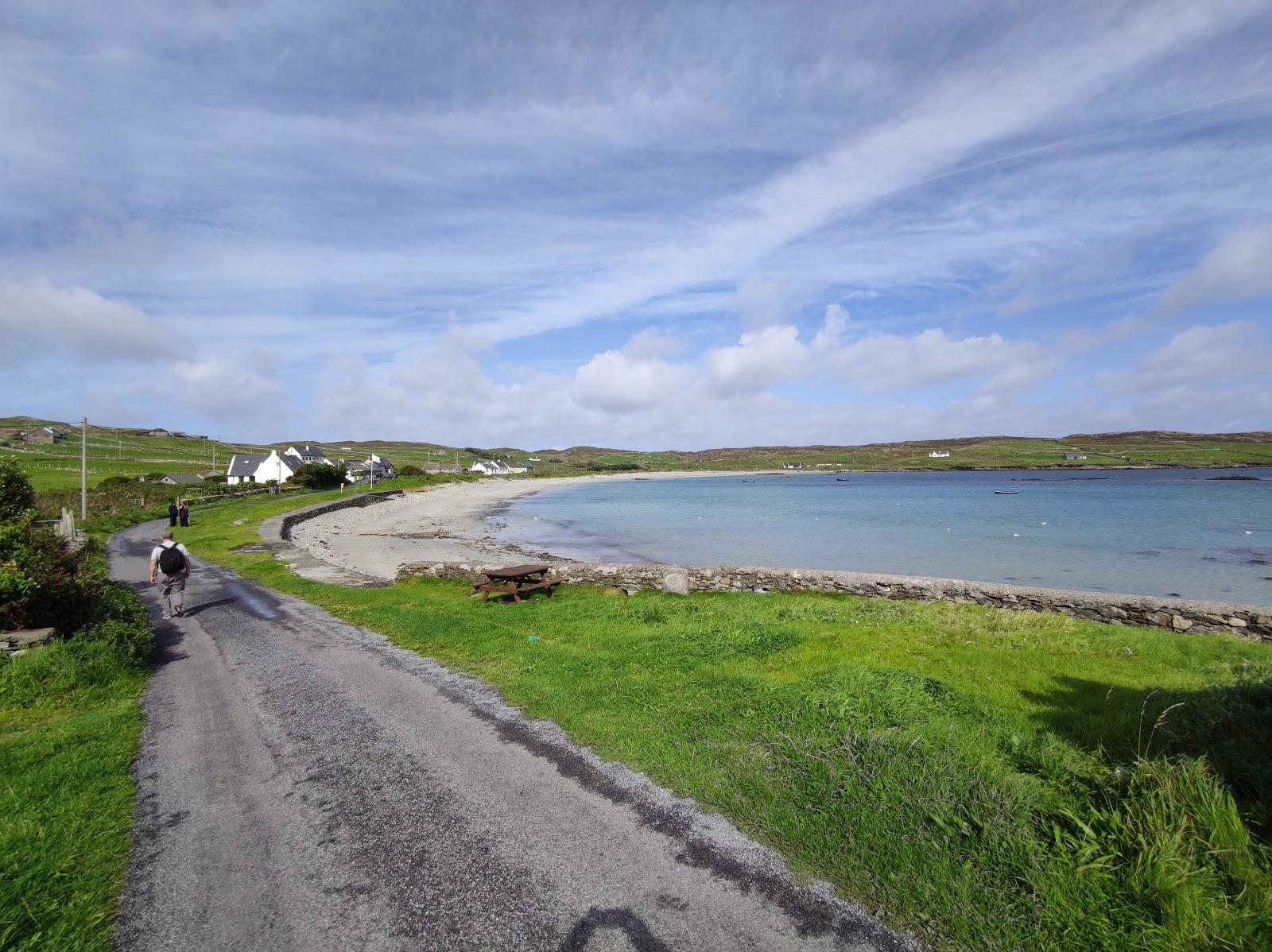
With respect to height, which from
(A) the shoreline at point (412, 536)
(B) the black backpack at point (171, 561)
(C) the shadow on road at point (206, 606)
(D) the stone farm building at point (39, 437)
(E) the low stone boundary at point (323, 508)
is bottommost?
(A) the shoreline at point (412, 536)

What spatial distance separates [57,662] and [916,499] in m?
80.5

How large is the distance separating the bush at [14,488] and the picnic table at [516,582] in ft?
51.4

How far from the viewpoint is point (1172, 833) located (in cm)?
407

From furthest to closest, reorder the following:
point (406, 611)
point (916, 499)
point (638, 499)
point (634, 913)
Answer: point (638, 499), point (916, 499), point (406, 611), point (634, 913)

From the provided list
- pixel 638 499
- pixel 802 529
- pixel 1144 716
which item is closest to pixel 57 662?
pixel 1144 716

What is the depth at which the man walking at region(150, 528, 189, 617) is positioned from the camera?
1308cm

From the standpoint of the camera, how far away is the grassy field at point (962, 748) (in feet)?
12.6

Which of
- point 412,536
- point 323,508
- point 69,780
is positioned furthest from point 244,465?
point 69,780

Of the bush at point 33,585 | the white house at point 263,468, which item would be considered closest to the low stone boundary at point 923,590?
the bush at point 33,585

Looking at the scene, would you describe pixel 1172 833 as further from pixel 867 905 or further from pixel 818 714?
pixel 818 714

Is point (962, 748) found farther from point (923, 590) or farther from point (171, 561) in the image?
point (171, 561)

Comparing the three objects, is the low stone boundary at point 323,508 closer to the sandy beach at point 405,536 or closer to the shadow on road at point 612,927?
the sandy beach at point 405,536

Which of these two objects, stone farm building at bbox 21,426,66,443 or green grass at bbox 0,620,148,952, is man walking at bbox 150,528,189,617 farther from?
stone farm building at bbox 21,426,66,443

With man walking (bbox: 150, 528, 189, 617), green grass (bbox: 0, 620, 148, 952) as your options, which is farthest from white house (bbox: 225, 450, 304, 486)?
green grass (bbox: 0, 620, 148, 952)
